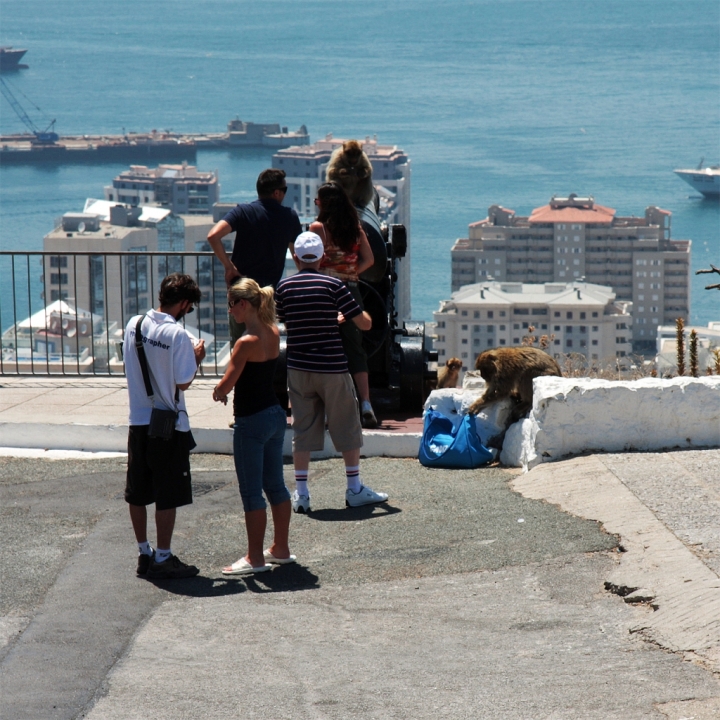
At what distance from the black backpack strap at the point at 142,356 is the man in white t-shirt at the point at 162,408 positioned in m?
0.01

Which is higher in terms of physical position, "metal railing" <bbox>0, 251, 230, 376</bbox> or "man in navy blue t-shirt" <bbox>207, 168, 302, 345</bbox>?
"man in navy blue t-shirt" <bbox>207, 168, 302, 345</bbox>

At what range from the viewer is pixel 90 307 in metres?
9.06

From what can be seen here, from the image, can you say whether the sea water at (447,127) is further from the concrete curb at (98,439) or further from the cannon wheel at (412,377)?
the concrete curb at (98,439)

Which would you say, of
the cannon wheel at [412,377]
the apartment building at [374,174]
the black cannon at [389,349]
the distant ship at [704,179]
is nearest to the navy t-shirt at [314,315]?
the black cannon at [389,349]

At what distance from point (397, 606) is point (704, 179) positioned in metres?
121

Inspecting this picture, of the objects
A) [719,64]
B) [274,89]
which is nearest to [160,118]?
[274,89]

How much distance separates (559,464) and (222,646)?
261cm

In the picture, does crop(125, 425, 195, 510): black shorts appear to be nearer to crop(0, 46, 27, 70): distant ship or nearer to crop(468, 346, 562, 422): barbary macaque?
crop(468, 346, 562, 422): barbary macaque

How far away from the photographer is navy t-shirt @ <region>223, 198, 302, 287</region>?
19.7 ft

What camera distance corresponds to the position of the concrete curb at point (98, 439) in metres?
6.54

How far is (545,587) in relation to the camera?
13.4 feet

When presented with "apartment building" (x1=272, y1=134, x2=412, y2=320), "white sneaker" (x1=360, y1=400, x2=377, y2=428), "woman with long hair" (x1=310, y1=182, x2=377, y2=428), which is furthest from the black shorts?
"apartment building" (x1=272, y1=134, x2=412, y2=320)

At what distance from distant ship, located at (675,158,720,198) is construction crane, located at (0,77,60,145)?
256 feet

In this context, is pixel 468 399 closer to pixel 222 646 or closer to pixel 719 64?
pixel 222 646
